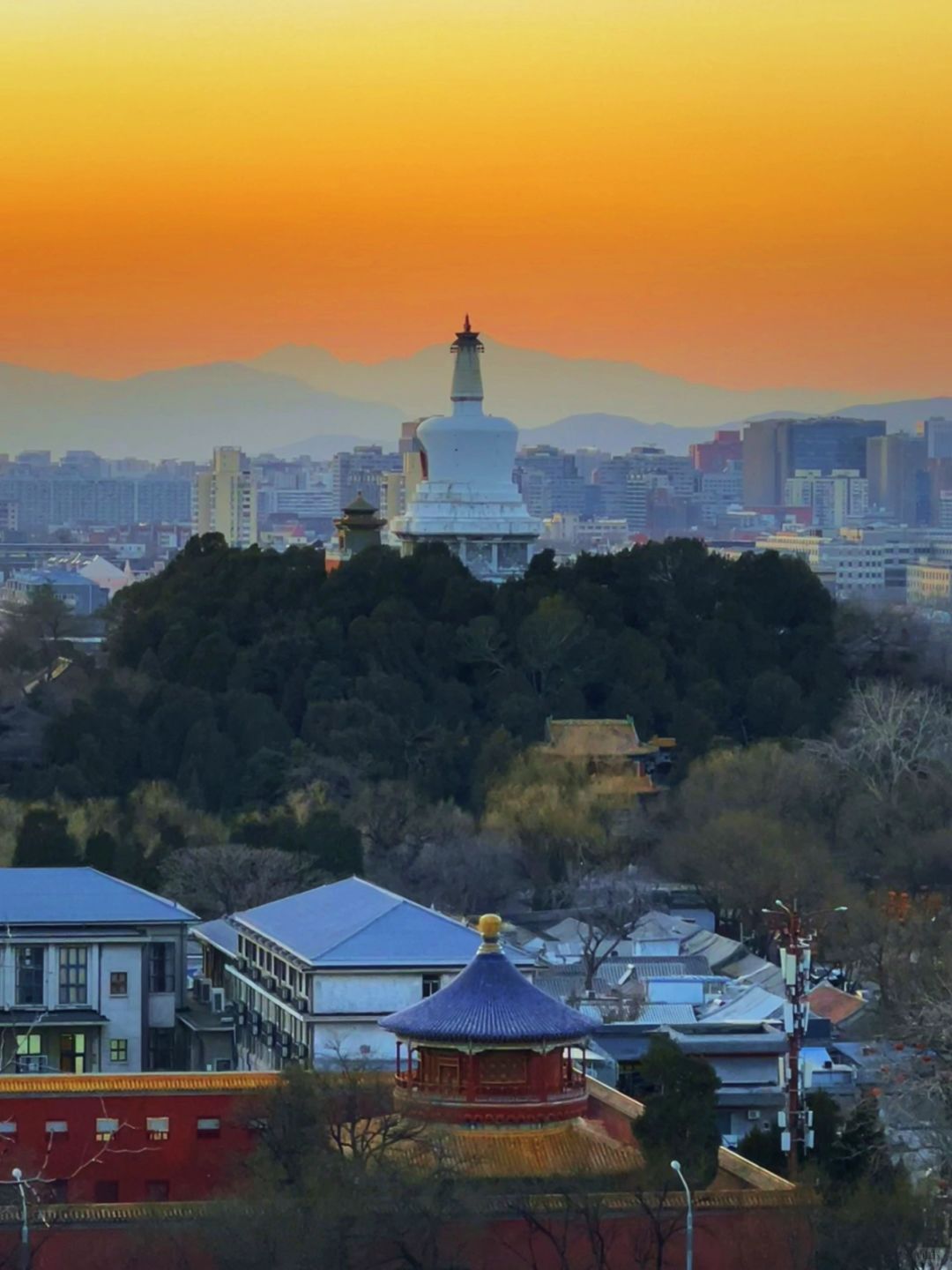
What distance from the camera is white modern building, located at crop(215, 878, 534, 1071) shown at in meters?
39.9

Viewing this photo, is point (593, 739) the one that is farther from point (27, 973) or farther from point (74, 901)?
point (27, 973)

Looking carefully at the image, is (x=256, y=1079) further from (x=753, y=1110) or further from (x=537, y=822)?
(x=537, y=822)

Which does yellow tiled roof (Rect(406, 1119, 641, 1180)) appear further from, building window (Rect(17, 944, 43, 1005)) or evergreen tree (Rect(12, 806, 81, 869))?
evergreen tree (Rect(12, 806, 81, 869))

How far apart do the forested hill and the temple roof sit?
30123 mm

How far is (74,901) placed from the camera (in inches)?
1730

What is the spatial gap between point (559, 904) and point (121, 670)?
45.9ft

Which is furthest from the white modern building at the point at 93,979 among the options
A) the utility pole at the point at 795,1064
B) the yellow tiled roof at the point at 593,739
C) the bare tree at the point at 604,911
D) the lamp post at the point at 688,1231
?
the yellow tiled roof at the point at 593,739

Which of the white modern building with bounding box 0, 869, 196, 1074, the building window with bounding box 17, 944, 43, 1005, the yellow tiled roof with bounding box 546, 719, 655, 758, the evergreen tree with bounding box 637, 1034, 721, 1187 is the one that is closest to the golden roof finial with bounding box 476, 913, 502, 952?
the evergreen tree with bounding box 637, 1034, 721, 1187

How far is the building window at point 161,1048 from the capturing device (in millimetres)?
42938

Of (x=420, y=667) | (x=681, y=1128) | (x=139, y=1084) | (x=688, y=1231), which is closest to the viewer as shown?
(x=688, y=1231)

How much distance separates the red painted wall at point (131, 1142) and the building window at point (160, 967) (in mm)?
10789

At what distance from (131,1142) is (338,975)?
7.92 m

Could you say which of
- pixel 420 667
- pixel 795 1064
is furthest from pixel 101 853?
pixel 795 1064

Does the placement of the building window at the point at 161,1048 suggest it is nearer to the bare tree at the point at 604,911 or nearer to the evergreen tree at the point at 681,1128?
the bare tree at the point at 604,911
